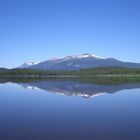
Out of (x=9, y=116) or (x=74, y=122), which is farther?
(x=9, y=116)

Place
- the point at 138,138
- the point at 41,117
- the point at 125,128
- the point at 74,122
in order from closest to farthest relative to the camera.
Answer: the point at 138,138 → the point at 125,128 → the point at 74,122 → the point at 41,117

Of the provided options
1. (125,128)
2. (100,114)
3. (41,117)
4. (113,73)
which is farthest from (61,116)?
(113,73)

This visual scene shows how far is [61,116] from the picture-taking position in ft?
63.1

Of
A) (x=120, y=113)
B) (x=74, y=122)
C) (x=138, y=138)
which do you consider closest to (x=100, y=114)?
(x=120, y=113)

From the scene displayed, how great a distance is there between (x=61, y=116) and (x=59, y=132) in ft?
15.8

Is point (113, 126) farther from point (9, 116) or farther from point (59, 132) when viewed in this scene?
point (9, 116)

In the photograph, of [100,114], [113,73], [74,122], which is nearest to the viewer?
[74,122]

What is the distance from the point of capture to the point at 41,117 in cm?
1866

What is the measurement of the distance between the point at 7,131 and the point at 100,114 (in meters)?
7.30

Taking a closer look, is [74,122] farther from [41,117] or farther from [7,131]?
[7,131]

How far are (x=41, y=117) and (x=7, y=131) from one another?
4314 mm

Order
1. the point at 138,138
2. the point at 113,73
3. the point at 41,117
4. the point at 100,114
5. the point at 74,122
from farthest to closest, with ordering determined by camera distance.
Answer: the point at 113,73 < the point at 100,114 < the point at 41,117 < the point at 74,122 < the point at 138,138

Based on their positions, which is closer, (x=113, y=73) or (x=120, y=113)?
(x=120, y=113)

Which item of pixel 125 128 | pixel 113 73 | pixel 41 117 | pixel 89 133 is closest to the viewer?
pixel 89 133
